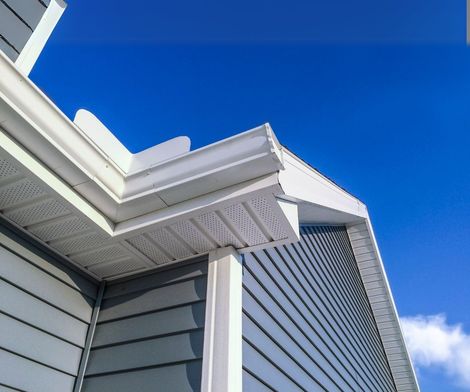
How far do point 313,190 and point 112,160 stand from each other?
5.58 ft

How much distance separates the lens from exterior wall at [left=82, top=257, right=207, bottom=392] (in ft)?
6.36

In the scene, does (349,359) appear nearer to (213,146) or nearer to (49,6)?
(213,146)

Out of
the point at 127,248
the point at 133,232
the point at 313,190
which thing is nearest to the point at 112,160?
the point at 133,232

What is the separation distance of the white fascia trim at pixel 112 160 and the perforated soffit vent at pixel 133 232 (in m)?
0.11

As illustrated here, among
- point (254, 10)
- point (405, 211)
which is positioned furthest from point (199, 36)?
point (405, 211)

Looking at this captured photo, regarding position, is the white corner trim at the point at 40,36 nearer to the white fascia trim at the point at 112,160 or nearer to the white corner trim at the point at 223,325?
the white fascia trim at the point at 112,160

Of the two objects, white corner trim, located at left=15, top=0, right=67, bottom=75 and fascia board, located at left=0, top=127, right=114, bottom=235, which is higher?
white corner trim, located at left=15, top=0, right=67, bottom=75

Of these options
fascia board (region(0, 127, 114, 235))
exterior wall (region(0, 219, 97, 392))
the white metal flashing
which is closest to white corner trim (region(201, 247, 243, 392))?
the white metal flashing

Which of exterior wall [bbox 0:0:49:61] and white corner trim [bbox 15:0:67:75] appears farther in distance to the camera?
white corner trim [bbox 15:0:67:75]

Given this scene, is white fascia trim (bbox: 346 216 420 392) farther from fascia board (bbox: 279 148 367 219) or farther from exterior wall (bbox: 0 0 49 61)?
exterior wall (bbox: 0 0 49 61)

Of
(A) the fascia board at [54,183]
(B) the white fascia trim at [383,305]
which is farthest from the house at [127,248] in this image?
(B) the white fascia trim at [383,305]

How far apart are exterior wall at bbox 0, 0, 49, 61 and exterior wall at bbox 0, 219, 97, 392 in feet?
3.24

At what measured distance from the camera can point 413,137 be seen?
8648mm

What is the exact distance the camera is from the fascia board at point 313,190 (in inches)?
81.3
